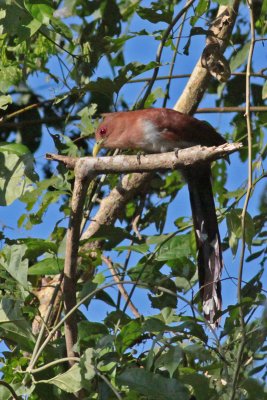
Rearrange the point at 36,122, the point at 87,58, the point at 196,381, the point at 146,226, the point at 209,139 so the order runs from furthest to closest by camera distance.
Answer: the point at 36,122
the point at 146,226
the point at 87,58
the point at 209,139
the point at 196,381

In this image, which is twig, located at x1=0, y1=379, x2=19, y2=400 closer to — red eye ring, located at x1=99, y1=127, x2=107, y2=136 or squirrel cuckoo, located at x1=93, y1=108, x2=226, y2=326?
squirrel cuckoo, located at x1=93, y1=108, x2=226, y2=326

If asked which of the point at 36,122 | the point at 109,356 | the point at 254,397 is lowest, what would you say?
the point at 254,397

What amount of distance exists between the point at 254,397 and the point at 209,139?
194 cm

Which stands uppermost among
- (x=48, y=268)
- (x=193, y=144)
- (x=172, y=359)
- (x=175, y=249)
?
(x=193, y=144)

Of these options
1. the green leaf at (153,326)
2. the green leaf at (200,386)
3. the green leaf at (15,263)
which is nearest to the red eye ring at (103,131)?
the green leaf at (15,263)

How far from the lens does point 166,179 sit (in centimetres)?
535

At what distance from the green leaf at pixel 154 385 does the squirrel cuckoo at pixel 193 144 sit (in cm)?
133

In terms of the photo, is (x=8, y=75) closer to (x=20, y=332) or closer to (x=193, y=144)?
(x=193, y=144)

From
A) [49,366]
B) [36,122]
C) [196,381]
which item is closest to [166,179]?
[36,122]

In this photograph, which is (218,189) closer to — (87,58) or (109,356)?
(87,58)

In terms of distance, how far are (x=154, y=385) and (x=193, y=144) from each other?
1.80 meters

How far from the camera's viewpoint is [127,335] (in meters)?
3.20

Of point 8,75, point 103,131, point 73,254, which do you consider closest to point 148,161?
point 73,254

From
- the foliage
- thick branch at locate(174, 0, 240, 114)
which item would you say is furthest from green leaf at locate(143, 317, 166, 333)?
thick branch at locate(174, 0, 240, 114)
